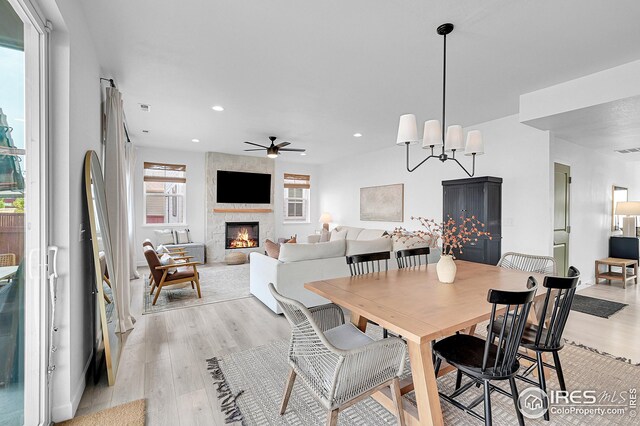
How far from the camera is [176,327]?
3.23 meters

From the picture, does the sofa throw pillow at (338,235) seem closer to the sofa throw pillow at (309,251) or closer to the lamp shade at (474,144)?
the sofa throw pillow at (309,251)

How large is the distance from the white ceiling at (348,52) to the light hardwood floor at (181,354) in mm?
2730

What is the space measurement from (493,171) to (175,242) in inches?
258

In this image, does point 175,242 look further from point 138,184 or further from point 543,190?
point 543,190

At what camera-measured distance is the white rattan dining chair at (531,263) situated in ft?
8.89

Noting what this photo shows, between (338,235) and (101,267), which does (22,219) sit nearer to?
(101,267)

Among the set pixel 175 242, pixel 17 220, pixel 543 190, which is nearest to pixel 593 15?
pixel 543 190

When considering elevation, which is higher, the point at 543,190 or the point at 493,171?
the point at 493,171

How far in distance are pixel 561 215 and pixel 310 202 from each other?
6.11 metres

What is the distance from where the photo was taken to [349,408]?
1951 mm

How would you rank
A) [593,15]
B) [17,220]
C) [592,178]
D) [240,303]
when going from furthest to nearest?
[592,178] → [240,303] → [593,15] → [17,220]

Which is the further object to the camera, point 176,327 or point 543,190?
point 543,190

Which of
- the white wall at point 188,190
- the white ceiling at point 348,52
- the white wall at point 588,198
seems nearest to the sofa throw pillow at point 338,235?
the white ceiling at point 348,52

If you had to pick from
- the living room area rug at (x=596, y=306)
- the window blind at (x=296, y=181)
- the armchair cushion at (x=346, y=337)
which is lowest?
the living room area rug at (x=596, y=306)
